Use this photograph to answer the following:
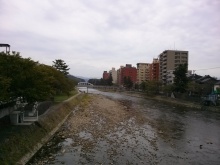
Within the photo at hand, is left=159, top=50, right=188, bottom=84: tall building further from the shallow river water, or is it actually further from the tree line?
the tree line

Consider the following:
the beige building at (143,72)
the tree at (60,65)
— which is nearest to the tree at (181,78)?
the tree at (60,65)

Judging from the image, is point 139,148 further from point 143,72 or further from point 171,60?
point 143,72

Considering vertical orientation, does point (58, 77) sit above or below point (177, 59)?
below

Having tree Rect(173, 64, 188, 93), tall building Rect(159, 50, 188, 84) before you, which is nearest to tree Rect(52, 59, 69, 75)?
tree Rect(173, 64, 188, 93)

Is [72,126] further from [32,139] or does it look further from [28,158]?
[28,158]

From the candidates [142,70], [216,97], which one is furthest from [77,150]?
[142,70]

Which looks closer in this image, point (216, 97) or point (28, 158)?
point (28, 158)

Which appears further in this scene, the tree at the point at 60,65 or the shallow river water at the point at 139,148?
the tree at the point at 60,65

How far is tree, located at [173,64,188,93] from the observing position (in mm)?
72062

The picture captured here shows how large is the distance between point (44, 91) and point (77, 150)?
20.8ft

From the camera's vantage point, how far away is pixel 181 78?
7381cm

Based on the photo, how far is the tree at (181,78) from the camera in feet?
236

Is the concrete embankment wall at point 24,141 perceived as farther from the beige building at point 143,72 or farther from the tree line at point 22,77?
the beige building at point 143,72

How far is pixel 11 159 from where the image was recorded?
1452 cm
